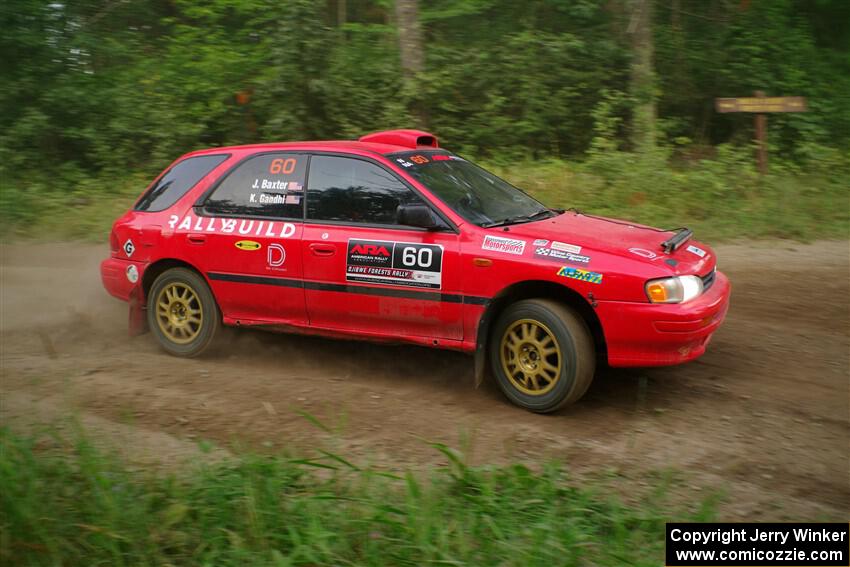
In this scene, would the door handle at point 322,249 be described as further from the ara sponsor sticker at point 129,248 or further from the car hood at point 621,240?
→ the ara sponsor sticker at point 129,248

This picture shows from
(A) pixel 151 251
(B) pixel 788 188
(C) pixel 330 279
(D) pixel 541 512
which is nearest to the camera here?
(D) pixel 541 512

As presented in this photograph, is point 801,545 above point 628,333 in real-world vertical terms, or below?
below

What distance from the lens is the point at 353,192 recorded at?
5898mm

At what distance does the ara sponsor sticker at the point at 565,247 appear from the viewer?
5152 mm

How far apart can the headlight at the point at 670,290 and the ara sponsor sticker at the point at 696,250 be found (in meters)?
0.57

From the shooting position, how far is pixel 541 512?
3758mm

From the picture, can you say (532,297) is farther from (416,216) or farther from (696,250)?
(696,250)

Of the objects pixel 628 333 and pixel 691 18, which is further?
pixel 691 18

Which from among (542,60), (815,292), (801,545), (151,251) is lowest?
(801,545)

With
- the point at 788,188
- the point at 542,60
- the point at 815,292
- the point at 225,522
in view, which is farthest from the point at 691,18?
the point at 225,522

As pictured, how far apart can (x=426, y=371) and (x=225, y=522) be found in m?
2.77

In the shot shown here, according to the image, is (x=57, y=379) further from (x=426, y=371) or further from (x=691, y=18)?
(x=691, y=18)

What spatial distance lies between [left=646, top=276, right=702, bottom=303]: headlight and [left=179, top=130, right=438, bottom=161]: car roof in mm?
2218

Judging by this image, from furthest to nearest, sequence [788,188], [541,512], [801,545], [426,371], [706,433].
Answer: [788,188] → [426,371] → [706,433] → [541,512] → [801,545]
